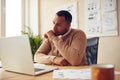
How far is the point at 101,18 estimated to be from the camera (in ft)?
8.52

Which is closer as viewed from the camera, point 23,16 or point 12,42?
point 12,42

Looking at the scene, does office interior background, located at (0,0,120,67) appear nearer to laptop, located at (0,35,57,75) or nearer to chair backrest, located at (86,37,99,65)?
chair backrest, located at (86,37,99,65)

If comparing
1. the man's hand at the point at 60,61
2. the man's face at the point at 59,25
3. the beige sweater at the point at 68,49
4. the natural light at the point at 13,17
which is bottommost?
the man's hand at the point at 60,61

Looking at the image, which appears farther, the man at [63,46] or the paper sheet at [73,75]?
the man at [63,46]

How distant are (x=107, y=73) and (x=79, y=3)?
2335mm

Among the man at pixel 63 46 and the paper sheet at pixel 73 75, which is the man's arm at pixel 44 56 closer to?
the man at pixel 63 46

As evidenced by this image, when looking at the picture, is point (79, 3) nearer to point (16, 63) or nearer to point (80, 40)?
point (80, 40)

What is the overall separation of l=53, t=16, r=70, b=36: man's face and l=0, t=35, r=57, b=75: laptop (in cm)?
67

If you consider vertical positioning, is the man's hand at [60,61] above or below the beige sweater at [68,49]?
below

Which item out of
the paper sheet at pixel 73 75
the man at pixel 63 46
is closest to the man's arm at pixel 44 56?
the man at pixel 63 46

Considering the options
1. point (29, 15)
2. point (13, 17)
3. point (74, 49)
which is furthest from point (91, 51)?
point (13, 17)

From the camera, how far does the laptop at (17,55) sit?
94 centimetres

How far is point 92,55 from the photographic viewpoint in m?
2.00

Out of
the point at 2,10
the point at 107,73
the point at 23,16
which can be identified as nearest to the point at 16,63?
the point at 107,73
